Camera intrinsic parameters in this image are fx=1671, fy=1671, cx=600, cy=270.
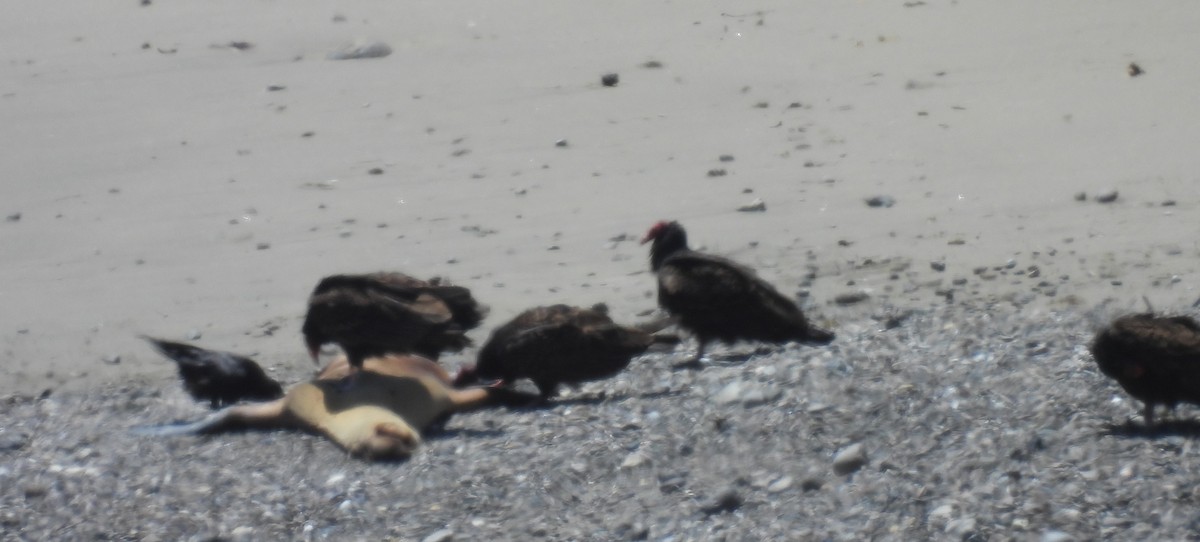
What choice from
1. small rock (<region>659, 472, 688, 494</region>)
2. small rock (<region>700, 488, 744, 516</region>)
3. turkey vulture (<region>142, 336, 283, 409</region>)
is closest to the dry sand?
turkey vulture (<region>142, 336, 283, 409</region>)

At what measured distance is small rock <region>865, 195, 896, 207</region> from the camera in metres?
8.71

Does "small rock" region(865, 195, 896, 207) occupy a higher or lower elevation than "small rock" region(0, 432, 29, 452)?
higher

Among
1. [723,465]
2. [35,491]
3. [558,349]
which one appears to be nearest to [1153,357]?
[723,465]

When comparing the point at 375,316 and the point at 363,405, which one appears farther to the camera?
the point at 375,316

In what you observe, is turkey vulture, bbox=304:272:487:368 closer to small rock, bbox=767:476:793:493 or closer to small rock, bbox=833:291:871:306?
small rock, bbox=767:476:793:493

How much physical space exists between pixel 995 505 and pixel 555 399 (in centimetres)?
211

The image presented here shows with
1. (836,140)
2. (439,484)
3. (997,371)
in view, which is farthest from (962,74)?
(439,484)

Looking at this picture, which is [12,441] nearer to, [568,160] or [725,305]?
[725,305]

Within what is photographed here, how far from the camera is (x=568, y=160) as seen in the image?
380 inches

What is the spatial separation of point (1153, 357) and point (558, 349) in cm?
215

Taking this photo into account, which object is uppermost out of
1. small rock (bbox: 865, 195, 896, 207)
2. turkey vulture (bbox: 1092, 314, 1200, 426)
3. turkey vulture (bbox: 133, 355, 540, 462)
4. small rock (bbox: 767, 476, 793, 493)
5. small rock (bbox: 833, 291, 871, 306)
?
turkey vulture (bbox: 1092, 314, 1200, 426)

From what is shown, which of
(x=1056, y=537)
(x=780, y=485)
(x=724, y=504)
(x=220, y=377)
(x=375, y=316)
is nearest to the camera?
(x=1056, y=537)

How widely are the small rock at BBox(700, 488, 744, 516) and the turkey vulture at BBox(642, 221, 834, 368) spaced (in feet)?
5.21

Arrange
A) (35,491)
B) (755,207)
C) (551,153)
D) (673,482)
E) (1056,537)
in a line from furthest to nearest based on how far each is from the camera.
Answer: (551,153) → (755,207) → (35,491) → (673,482) → (1056,537)
